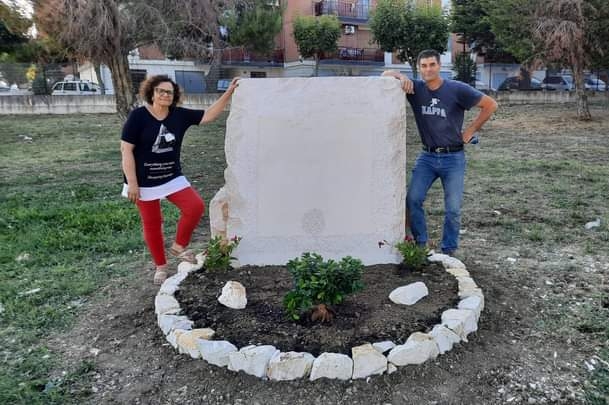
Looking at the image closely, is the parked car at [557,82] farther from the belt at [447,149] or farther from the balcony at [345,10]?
the belt at [447,149]

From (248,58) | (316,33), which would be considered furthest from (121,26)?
(248,58)

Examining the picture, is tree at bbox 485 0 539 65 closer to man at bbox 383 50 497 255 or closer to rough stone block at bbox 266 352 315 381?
man at bbox 383 50 497 255

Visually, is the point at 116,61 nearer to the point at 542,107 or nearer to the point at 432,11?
the point at 542,107

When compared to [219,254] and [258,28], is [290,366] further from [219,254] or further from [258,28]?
[258,28]

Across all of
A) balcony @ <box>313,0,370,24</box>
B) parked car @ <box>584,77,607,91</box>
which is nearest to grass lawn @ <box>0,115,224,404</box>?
parked car @ <box>584,77,607,91</box>

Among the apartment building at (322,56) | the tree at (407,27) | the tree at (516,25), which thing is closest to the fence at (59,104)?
the apartment building at (322,56)

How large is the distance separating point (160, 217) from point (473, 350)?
245 cm

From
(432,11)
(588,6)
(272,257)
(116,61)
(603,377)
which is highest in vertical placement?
(432,11)

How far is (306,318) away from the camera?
3.12 meters

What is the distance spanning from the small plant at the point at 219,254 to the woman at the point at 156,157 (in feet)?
1.06

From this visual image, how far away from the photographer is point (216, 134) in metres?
14.0

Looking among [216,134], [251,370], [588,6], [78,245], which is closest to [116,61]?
[216,134]

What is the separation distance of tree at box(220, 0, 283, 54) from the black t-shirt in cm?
1954

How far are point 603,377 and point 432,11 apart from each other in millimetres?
27340
